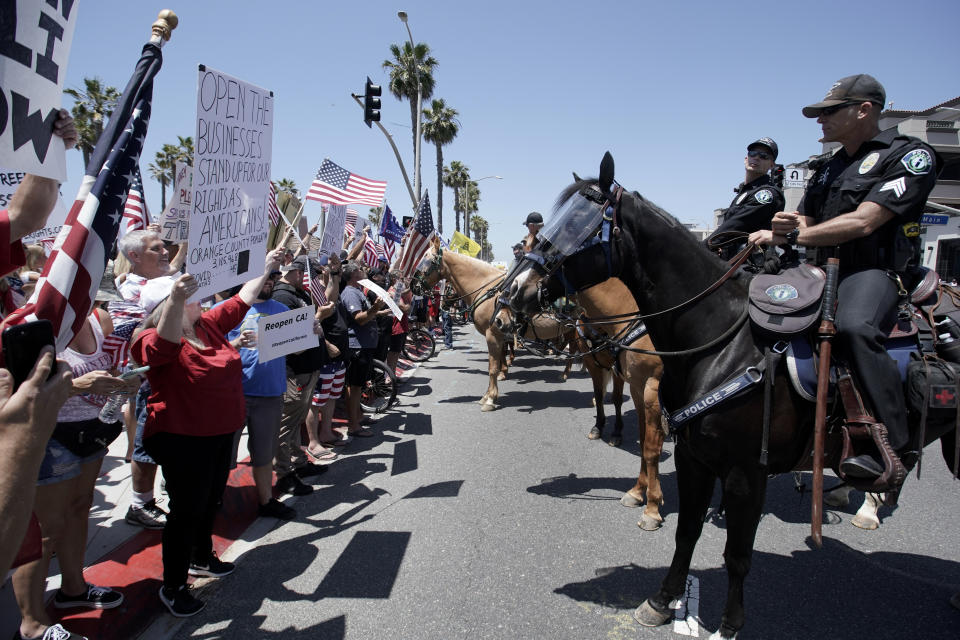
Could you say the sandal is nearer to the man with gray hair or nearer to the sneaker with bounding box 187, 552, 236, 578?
the man with gray hair

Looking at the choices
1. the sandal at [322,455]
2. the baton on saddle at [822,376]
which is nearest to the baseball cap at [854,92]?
the baton on saddle at [822,376]

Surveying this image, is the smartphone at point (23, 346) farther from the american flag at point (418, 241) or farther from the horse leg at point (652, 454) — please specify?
the american flag at point (418, 241)

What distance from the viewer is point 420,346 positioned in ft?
45.9

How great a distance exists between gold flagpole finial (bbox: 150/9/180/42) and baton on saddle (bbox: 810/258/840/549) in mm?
3401

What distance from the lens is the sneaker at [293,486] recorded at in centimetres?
488

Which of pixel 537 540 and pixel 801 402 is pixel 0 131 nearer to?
pixel 801 402

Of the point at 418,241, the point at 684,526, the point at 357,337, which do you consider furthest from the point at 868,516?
the point at 418,241

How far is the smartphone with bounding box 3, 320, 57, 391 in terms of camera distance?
1130 millimetres

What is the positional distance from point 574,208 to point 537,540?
2.64 meters

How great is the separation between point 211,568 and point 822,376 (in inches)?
157

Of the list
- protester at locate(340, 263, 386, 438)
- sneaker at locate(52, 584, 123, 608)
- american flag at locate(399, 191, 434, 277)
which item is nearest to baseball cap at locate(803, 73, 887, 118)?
sneaker at locate(52, 584, 123, 608)

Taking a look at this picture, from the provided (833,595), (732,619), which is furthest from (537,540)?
(833,595)

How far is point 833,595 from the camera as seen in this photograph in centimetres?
326

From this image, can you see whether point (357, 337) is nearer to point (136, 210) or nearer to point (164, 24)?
point (136, 210)
